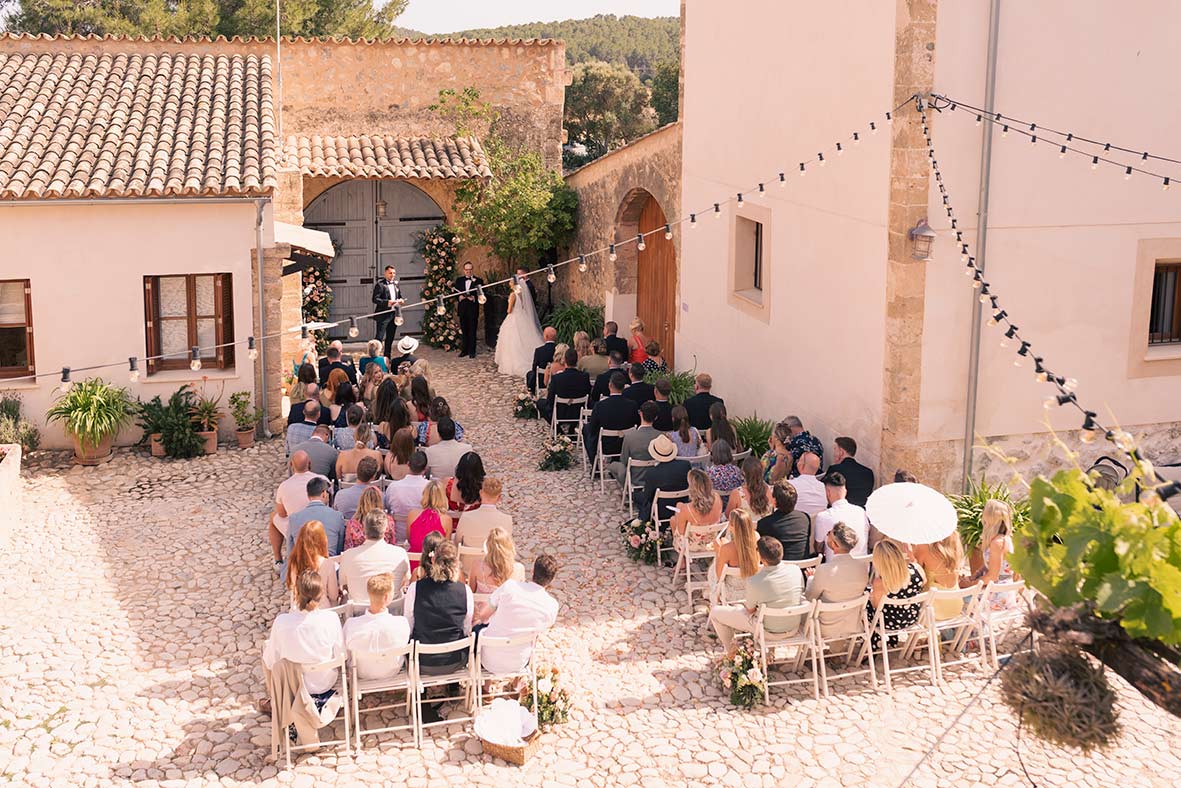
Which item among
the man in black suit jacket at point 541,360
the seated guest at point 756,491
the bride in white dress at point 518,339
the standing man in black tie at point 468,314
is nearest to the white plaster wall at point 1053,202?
the seated guest at point 756,491

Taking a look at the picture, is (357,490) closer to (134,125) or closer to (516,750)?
(516,750)

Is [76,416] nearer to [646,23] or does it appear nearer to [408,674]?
[408,674]

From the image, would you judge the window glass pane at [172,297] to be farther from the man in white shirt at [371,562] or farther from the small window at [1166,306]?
the small window at [1166,306]

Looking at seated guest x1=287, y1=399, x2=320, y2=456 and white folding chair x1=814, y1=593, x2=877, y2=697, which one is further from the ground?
seated guest x1=287, y1=399, x2=320, y2=456

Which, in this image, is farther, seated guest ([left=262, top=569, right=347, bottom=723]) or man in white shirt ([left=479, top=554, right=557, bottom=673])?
man in white shirt ([left=479, top=554, right=557, bottom=673])

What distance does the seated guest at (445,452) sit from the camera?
35.3 feet

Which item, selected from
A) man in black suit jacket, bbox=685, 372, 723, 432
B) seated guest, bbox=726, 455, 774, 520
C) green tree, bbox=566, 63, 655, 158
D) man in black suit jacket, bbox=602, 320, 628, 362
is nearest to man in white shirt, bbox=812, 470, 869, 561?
seated guest, bbox=726, 455, 774, 520

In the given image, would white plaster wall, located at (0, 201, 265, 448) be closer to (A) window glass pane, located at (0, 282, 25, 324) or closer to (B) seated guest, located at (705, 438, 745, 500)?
(A) window glass pane, located at (0, 282, 25, 324)

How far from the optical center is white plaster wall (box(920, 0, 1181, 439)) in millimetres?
10008

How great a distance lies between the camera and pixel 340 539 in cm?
927

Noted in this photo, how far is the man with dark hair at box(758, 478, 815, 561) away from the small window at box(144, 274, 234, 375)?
7822 millimetres

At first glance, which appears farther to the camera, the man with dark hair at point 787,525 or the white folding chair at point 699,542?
the white folding chair at point 699,542

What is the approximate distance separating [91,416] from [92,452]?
0.44 meters

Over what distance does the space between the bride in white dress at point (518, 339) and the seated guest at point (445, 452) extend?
671cm
